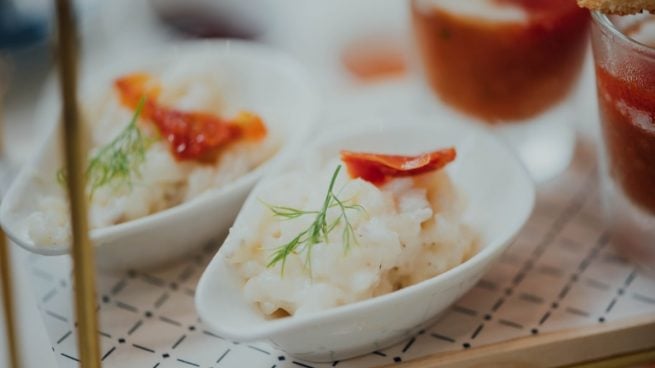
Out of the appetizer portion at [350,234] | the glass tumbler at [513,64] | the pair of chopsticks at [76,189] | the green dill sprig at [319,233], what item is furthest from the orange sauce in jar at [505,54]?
the pair of chopsticks at [76,189]

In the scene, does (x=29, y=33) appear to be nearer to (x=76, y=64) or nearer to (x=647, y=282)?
(x=76, y=64)

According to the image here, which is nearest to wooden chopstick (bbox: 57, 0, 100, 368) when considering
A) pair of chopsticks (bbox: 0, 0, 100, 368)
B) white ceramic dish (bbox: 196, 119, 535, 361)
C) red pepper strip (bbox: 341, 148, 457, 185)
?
pair of chopsticks (bbox: 0, 0, 100, 368)

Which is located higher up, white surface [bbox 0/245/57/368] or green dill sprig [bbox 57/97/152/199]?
green dill sprig [bbox 57/97/152/199]

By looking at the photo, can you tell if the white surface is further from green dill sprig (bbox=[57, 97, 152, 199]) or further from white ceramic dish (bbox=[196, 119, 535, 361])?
white ceramic dish (bbox=[196, 119, 535, 361])

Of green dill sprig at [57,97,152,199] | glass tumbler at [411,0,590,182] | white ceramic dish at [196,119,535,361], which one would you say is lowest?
white ceramic dish at [196,119,535,361]

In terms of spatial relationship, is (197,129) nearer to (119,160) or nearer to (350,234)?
(119,160)

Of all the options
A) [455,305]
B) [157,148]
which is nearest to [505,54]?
[455,305]

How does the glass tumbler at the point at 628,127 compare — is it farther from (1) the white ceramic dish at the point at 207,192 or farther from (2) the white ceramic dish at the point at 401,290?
(1) the white ceramic dish at the point at 207,192
